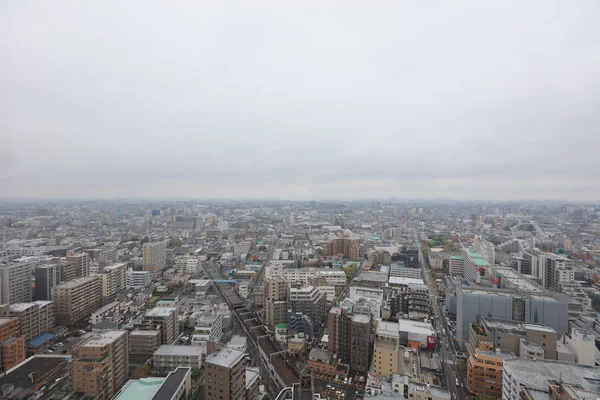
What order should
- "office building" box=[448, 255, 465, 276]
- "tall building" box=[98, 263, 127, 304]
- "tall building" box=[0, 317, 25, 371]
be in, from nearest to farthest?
"tall building" box=[0, 317, 25, 371], "tall building" box=[98, 263, 127, 304], "office building" box=[448, 255, 465, 276]

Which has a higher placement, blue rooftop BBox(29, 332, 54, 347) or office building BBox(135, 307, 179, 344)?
office building BBox(135, 307, 179, 344)

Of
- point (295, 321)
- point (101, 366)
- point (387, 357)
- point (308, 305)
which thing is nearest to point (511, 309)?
point (387, 357)

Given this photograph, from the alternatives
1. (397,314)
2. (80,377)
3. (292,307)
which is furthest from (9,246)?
(397,314)

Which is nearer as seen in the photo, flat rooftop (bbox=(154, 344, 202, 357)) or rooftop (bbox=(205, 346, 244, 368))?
rooftop (bbox=(205, 346, 244, 368))

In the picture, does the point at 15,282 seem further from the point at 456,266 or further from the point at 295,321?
the point at 456,266

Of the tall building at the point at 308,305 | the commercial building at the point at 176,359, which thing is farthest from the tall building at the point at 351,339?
the commercial building at the point at 176,359

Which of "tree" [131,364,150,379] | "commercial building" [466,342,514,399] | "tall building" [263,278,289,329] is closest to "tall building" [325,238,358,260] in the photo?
"tall building" [263,278,289,329]

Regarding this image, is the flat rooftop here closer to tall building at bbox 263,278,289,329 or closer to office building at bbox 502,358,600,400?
tall building at bbox 263,278,289,329

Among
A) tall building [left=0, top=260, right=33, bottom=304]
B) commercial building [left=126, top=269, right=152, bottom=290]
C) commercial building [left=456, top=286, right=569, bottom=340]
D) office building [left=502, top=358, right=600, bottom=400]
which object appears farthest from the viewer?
commercial building [left=126, top=269, right=152, bottom=290]
